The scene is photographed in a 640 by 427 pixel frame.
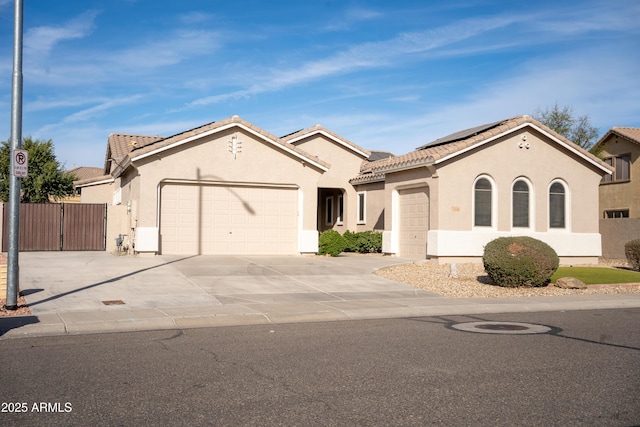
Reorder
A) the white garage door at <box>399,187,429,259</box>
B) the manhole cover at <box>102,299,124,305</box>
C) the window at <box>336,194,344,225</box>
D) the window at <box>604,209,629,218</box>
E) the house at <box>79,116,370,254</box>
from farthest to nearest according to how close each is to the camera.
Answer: the window at <box>604,209,629,218</box>
the window at <box>336,194,344,225</box>
the white garage door at <box>399,187,429,259</box>
the house at <box>79,116,370,254</box>
the manhole cover at <box>102,299,124,305</box>

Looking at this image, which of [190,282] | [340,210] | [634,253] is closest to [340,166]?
[340,210]

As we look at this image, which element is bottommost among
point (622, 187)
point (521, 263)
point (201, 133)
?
point (521, 263)

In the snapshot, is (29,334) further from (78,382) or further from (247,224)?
(247,224)

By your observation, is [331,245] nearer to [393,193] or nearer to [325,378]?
[393,193]

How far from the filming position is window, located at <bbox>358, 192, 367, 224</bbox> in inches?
1183

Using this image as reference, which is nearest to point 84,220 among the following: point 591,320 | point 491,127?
point 491,127

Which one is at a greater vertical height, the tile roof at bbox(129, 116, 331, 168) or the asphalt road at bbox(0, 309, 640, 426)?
the tile roof at bbox(129, 116, 331, 168)

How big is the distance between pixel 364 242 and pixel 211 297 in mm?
13629

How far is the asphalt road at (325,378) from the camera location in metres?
6.03

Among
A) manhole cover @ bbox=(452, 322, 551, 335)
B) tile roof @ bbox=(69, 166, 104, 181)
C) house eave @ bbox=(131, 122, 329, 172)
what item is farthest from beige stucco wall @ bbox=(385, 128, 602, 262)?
tile roof @ bbox=(69, 166, 104, 181)

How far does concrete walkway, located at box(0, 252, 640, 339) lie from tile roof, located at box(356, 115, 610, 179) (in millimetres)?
4843

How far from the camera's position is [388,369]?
26.0ft

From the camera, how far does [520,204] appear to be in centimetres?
2392

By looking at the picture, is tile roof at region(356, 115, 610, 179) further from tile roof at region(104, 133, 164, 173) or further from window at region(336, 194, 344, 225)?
tile roof at region(104, 133, 164, 173)
